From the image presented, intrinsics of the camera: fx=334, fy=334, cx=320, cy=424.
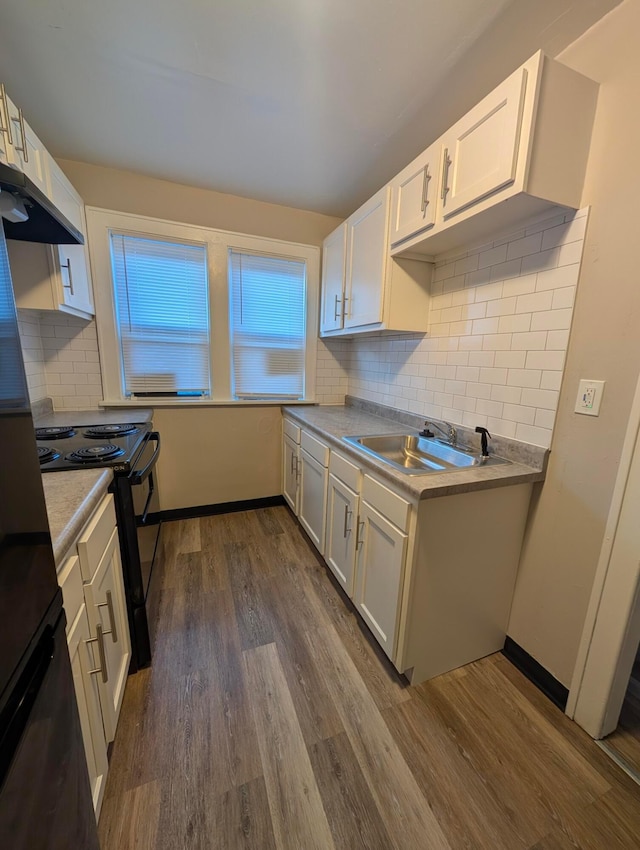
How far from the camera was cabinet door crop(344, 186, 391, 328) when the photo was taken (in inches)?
75.2

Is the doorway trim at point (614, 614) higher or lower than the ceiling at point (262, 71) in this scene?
lower

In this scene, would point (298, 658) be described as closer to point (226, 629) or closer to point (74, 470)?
point (226, 629)

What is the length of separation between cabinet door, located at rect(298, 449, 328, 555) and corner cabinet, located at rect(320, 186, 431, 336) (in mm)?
943

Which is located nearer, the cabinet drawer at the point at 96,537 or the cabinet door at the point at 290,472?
the cabinet drawer at the point at 96,537

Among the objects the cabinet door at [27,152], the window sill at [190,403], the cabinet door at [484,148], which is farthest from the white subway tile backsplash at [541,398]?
the cabinet door at [27,152]

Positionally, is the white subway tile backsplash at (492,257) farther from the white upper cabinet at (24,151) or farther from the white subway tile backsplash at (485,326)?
the white upper cabinet at (24,151)

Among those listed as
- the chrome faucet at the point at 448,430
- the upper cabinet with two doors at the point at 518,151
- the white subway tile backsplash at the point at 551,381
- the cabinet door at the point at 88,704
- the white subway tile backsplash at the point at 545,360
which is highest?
the upper cabinet with two doors at the point at 518,151

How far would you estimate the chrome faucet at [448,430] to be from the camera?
71.8 inches

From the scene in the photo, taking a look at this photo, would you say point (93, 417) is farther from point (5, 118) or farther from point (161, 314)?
point (5, 118)

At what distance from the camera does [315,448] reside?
2.17m

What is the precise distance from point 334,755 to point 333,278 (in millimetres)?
2622

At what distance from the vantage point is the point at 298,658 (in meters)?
1.54

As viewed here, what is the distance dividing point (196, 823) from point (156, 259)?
2825 mm

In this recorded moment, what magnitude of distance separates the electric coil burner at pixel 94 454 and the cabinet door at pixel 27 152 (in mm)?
1111
